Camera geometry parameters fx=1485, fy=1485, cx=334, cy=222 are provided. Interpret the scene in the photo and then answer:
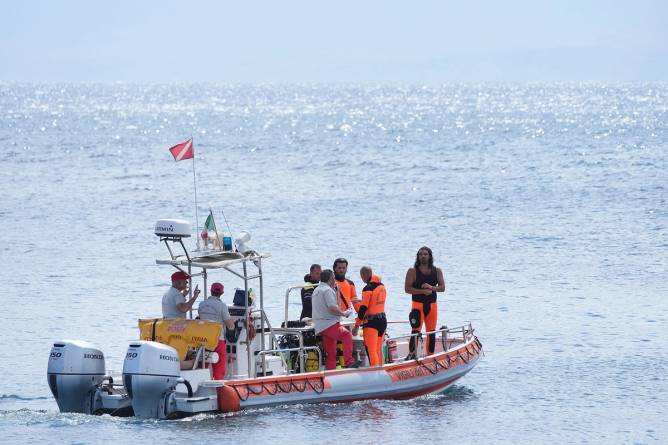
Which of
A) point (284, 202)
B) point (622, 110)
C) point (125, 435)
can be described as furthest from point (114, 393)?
point (622, 110)

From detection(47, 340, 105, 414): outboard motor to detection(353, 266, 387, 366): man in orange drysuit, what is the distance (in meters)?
3.58

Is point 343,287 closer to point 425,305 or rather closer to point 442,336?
point 425,305

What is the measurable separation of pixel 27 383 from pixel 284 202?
25.1 m

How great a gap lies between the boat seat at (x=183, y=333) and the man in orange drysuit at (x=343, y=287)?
2139mm

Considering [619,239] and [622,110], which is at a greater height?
[622,110]

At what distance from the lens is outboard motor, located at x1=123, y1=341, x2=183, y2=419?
18.2 metres

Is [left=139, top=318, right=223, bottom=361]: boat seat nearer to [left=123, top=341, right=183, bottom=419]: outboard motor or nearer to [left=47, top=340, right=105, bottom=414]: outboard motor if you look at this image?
[left=123, top=341, right=183, bottom=419]: outboard motor

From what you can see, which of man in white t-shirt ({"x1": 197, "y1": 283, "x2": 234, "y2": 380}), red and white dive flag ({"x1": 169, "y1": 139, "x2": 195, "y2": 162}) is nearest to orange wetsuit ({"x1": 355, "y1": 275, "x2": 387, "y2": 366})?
man in white t-shirt ({"x1": 197, "y1": 283, "x2": 234, "y2": 380})

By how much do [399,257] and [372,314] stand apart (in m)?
15.2

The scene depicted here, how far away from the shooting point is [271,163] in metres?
65.7

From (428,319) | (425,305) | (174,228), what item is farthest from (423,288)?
(174,228)

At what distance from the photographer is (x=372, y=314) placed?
2005 centimetres

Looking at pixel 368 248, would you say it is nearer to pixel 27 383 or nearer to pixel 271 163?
pixel 27 383

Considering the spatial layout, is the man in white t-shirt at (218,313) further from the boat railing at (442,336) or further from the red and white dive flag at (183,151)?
the boat railing at (442,336)
